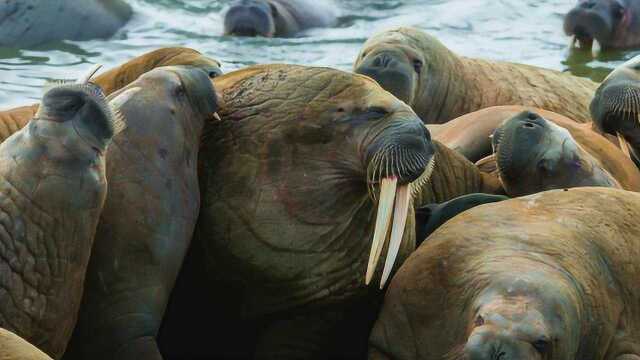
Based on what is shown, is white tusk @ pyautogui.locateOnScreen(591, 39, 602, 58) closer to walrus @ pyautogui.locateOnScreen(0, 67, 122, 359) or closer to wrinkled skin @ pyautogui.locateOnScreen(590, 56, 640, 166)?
wrinkled skin @ pyautogui.locateOnScreen(590, 56, 640, 166)

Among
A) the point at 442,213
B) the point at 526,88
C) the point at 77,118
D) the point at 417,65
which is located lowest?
the point at 526,88

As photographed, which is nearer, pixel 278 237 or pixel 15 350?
pixel 15 350

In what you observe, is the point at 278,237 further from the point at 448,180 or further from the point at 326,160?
the point at 448,180

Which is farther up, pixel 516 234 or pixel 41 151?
pixel 41 151

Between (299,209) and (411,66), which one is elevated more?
(299,209)

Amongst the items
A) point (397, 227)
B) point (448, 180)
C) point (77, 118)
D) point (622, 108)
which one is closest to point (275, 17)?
point (622, 108)

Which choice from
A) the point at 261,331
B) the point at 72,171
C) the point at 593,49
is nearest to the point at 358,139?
the point at 261,331

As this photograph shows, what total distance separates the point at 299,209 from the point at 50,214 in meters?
1.05

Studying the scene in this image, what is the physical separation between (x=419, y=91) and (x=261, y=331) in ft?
13.1

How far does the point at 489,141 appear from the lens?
700 cm

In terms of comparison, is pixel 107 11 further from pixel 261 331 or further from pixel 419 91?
pixel 261 331

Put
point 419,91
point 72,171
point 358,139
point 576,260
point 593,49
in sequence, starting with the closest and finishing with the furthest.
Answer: point 72,171, point 576,260, point 358,139, point 419,91, point 593,49

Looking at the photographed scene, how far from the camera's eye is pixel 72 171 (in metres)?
4.34

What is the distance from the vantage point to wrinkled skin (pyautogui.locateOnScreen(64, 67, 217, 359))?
458cm
